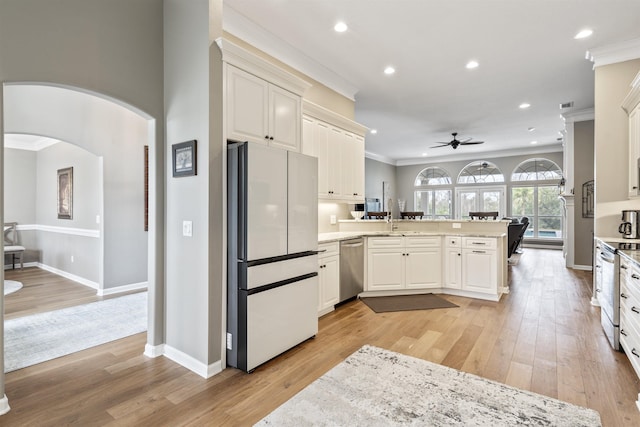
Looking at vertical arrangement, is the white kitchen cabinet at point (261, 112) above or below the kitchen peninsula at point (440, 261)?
above

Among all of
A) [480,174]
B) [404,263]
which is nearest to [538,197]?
[480,174]

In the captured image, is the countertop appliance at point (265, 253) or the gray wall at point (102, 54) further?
the countertop appliance at point (265, 253)

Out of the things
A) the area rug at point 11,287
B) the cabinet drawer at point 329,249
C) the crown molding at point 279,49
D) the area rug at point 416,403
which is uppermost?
the crown molding at point 279,49

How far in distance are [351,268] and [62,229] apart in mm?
5767

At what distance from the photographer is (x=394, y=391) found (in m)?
2.26

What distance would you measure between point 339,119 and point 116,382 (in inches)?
152

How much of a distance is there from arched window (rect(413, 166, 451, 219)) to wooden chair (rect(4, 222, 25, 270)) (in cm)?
1162

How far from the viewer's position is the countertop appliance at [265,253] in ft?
8.37

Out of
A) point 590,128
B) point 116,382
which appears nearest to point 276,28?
→ point 116,382

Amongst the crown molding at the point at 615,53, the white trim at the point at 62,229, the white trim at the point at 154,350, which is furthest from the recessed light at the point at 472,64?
the white trim at the point at 62,229

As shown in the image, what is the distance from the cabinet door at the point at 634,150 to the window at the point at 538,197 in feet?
24.5

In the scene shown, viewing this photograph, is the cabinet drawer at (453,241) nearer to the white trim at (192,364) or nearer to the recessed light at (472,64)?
the recessed light at (472,64)

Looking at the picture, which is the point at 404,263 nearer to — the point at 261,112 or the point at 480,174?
the point at 261,112

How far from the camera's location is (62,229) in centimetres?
630
